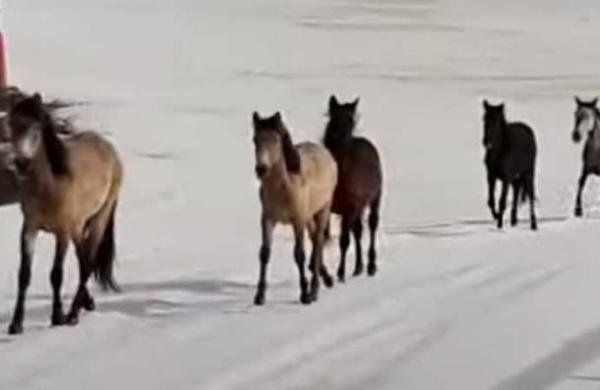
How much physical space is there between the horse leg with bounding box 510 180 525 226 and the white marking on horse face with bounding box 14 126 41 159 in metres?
5.21

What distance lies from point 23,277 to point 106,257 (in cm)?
86

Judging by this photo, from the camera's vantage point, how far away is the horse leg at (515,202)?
1191 centimetres

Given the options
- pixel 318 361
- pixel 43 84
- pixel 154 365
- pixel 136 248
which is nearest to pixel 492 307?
pixel 318 361

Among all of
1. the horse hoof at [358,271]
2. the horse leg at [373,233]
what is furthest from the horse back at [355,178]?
the horse hoof at [358,271]

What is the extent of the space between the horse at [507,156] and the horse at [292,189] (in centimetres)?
333

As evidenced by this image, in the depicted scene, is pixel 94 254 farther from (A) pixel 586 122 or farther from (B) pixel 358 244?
(A) pixel 586 122

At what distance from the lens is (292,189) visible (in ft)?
27.8

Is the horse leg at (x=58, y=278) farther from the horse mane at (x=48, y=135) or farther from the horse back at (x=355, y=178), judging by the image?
the horse back at (x=355, y=178)

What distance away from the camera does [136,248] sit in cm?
1066

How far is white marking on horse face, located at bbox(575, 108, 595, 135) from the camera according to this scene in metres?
13.2

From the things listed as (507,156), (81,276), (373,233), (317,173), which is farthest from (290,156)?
(507,156)

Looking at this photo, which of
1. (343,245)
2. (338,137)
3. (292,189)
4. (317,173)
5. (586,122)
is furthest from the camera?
(586,122)

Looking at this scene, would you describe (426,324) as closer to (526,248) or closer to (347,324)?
(347,324)

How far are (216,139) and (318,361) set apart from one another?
9619 millimetres
